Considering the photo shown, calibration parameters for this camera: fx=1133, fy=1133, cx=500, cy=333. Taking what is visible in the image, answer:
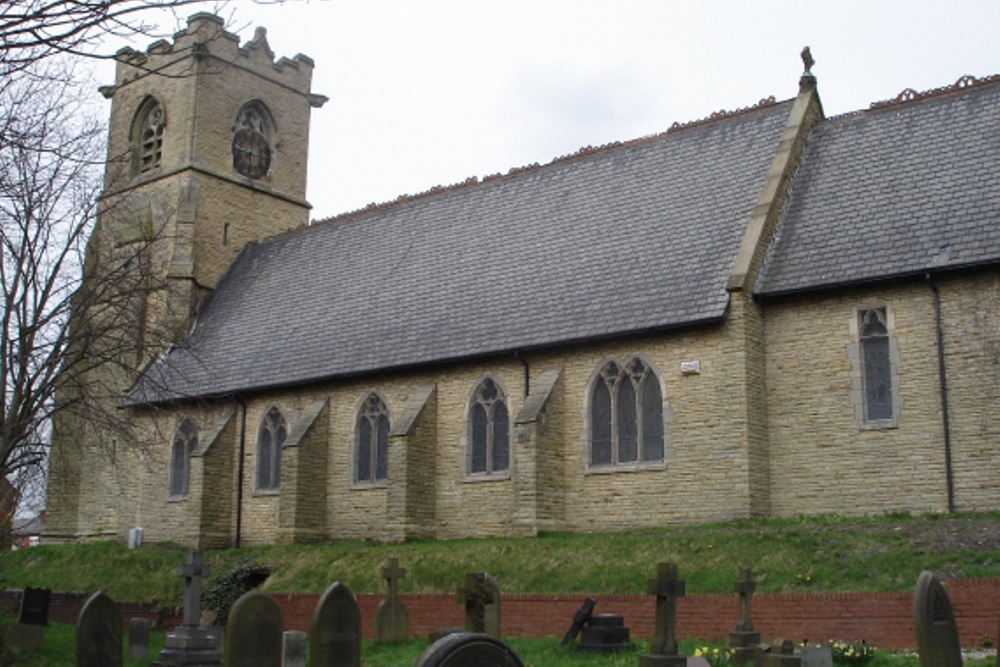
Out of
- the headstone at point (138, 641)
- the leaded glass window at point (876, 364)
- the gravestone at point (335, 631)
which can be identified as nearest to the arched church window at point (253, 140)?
the headstone at point (138, 641)

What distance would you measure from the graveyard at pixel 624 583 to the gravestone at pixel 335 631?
22mm

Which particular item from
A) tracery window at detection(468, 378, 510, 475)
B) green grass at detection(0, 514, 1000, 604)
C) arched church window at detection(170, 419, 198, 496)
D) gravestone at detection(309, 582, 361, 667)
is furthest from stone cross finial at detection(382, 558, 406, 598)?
arched church window at detection(170, 419, 198, 496)

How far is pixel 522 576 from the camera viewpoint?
19938mm

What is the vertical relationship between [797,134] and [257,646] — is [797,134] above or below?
above

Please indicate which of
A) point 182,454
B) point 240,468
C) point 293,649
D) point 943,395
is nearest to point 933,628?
point 293,649

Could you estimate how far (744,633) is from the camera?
14477mm

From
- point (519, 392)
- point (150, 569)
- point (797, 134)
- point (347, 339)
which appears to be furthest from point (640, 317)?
point (150, 569)

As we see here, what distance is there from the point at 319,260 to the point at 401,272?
4253 mm

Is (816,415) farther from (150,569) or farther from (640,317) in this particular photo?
(150,569)

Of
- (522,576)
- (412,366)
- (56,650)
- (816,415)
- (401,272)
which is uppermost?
(401,272)

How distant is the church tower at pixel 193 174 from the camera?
34.1 meters

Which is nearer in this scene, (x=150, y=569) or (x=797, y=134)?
(x=797, y=134)

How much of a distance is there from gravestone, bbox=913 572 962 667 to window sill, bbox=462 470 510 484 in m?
14.1

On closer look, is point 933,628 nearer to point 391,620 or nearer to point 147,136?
point 391,620
